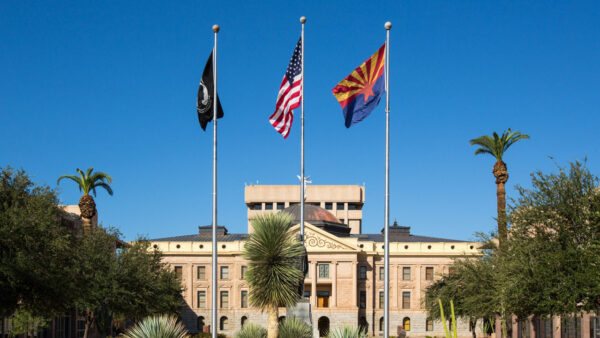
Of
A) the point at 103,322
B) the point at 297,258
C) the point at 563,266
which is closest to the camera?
the point at 297,258

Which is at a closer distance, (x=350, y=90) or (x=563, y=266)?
(x=350, y=90)

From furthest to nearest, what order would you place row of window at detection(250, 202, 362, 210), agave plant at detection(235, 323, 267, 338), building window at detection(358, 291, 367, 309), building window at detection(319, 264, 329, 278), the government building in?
row of window at detection(250, 202, 362, 210) < building window at detection(358, 291, 367, 309) < building window at detection(319, 264, 329, 278) < the government building < agave plant at detection(235, 323, 267, 338)

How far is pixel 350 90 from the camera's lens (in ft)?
88.4

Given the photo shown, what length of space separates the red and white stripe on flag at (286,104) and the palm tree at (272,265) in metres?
5.73

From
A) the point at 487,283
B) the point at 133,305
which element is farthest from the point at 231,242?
the point at 487,283

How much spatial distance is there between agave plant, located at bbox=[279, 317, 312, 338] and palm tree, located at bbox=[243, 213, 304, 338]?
0.49 m

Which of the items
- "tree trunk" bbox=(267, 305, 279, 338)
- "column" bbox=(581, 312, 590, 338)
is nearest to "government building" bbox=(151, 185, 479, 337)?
"column" bbox=(581, 312, 590, 338)

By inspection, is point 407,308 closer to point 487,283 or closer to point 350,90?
point 487,283

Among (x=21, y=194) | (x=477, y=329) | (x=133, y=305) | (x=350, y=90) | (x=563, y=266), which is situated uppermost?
(x=350, y=90)

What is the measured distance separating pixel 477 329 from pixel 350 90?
2599 inches

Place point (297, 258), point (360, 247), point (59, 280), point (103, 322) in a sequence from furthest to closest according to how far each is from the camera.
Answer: point (360, 247)
point (103, 322)
point (59, 280)
point (297, 258)

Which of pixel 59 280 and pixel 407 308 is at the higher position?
pixel 59 280

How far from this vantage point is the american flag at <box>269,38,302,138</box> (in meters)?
30.9

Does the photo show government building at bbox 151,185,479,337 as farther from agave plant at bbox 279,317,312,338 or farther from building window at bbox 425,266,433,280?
agave plant at bbox 279,317,312,338
